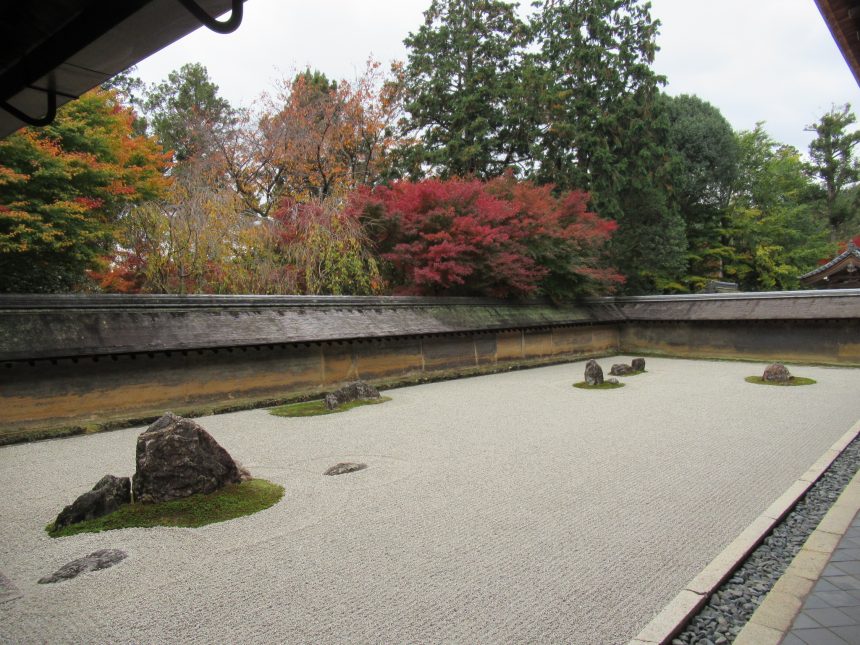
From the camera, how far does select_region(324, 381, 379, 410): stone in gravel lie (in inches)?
327

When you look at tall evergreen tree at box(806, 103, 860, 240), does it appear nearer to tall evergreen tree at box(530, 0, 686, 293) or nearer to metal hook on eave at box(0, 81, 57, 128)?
tall evergreen tree at box(530, 0, 686, 293)

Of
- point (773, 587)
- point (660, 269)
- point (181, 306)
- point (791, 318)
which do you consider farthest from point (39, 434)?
point (660, 269)

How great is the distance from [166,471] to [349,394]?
15.4ft

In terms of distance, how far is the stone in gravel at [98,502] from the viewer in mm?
3742

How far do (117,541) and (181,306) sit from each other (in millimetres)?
5222

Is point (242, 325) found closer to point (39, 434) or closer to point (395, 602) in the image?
point (39, 434)

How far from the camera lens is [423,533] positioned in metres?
3.57

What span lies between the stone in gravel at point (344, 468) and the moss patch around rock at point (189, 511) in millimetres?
652

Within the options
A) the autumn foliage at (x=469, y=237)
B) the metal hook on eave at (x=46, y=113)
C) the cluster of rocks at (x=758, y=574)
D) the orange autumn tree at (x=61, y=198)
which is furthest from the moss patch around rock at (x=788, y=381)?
the orange autumn tree at (x=61, y=198)

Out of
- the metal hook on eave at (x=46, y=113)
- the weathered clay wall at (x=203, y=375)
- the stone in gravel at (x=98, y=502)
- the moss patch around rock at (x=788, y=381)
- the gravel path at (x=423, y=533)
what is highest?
the metal hook on eave at (x=46, y=113)

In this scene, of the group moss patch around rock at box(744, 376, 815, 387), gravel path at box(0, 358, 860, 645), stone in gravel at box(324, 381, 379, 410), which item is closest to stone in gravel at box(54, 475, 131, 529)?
gravel path at box(0, 358, 860, 645)

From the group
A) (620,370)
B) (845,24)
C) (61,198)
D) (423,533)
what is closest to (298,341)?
(423,533)

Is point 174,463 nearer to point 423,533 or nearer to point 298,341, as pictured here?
point 423,533

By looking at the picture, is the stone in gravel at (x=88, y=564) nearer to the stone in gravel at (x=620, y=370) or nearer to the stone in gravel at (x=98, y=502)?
the stone in gravel at (x=98, y=502)
